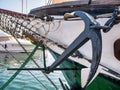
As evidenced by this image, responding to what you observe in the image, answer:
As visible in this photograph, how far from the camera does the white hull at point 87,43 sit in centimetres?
283

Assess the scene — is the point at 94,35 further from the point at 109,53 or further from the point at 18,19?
the point at 18,19

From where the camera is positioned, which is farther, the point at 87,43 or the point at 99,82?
the point at 99,82

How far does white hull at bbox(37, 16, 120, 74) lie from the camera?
9.27 feet

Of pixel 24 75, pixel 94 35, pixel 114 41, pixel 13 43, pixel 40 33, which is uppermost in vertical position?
pixel 94 35

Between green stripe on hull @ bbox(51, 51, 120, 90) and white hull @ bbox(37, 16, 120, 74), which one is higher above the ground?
white hull @ bbox(37, 16, 120, 74)

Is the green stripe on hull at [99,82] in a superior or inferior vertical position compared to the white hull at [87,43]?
inferior

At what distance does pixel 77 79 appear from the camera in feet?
14.0

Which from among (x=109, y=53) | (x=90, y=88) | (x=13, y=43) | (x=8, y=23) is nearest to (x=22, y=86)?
(x=8, y=23)

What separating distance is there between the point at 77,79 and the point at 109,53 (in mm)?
1467

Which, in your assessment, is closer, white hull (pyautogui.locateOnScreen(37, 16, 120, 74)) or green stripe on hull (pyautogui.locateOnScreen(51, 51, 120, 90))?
white hull (pyautogui.locateOnScreen(37, 16, 120, 74))

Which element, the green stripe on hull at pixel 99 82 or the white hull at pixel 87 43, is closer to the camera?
the white hull at pixel 87 43

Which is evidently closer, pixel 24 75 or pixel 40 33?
pixel 40 33

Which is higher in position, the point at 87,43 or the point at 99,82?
the point at 87,43

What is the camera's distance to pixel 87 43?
320 centimetres
